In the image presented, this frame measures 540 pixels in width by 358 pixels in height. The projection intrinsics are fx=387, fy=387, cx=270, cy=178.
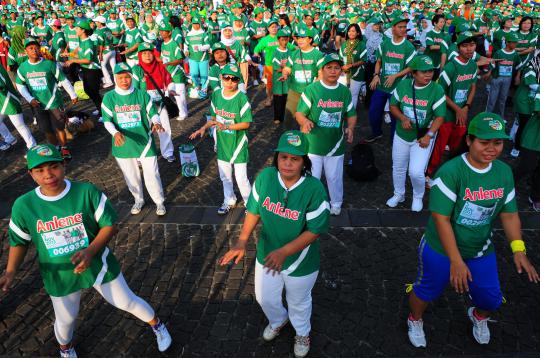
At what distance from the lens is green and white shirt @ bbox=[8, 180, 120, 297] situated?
3133mm

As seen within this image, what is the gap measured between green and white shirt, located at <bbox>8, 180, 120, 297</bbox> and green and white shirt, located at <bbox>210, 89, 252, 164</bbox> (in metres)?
2.63

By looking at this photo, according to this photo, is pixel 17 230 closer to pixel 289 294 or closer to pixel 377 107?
pixel 289 294

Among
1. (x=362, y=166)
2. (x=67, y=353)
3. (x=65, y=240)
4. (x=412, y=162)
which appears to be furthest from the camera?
(x=362, y=166)

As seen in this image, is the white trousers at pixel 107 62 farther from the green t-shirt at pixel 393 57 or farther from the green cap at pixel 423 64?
the green cap at pixel 423 64

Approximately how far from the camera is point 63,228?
3195 millimetres

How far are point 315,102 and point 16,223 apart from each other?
12.6 ft

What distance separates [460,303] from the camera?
4.47 metres

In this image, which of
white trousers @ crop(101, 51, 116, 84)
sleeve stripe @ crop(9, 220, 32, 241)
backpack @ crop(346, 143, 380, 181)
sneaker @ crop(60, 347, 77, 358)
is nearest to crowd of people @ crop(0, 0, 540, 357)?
sleeve stripe @ crop(9, 220, 32, 241)

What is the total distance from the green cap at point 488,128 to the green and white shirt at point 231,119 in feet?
10.5

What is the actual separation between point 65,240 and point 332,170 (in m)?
3.73

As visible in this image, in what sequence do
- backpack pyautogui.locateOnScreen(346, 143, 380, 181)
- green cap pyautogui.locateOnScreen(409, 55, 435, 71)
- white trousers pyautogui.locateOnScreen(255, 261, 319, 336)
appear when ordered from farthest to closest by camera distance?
backpack pyautogui.locateOnScreen(346, 143, 380, 181) → green cap pyautogui.locateOnScreen(409, 55, 435, 71) → white trousers pyautogui.locateOnScreen(255, 261, 319, 336)

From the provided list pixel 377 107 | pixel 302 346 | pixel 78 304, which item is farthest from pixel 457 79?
pixel 78 304

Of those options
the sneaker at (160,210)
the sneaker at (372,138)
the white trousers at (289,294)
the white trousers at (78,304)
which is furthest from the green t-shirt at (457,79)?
the white trousers at (78,304)

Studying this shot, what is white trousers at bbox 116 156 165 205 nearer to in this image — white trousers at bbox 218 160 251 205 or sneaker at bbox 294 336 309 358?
white trousers at bbox 218 160 251 205
